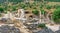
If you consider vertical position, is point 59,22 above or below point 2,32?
below

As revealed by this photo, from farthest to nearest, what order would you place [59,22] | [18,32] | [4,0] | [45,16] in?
1. [4,0]
2. [45,16]
3. [59,22]
4. [18,32]

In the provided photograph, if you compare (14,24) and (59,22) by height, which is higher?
(14,24)

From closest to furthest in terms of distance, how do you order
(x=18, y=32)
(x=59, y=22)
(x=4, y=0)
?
(x=18, y=32) < (x=59, y=22) < (x=4, y=0)

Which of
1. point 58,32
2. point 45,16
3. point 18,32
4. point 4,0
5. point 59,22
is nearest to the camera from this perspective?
point 18,32

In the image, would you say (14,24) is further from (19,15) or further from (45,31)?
(19,15)

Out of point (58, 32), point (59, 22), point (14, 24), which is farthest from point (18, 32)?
point (59, 22)

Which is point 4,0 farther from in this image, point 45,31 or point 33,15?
point 45,31

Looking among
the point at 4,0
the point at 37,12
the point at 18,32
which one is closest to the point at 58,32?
the point at 18,32

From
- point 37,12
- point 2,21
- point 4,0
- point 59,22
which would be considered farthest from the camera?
point 4,0

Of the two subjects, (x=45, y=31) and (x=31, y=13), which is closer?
(x=45, y=31)
